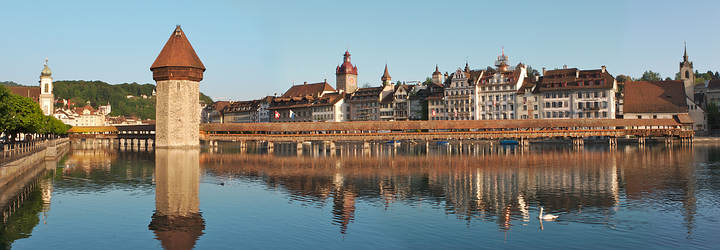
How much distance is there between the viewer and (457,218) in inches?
707

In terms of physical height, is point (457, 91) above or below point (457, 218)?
above

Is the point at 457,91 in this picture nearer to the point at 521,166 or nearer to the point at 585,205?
the point at 521,166

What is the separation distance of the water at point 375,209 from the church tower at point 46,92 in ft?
273

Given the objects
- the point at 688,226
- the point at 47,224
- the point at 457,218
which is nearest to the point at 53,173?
the point at 47,224

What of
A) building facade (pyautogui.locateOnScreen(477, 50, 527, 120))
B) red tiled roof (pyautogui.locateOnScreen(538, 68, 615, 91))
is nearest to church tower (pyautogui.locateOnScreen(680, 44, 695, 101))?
red tiled roof (pyautogui.locateOnScreen(538, 68, 615, 91))

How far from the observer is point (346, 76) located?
11544 centimetres

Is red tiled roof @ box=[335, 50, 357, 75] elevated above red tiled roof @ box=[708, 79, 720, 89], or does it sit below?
above

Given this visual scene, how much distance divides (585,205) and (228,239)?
1199 cm

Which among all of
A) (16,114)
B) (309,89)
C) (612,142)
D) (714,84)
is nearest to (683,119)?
(612,142)

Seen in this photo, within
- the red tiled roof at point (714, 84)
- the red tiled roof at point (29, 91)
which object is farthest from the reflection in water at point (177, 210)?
the red tiled roof at point (714, 84)

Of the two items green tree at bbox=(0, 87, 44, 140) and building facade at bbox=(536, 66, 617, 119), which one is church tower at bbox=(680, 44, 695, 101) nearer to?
building facade at bbox=(536, 66, 617, 119)

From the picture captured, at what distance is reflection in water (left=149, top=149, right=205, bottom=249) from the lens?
15.8 m

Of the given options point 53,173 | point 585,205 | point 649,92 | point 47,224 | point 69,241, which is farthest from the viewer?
point 649,92

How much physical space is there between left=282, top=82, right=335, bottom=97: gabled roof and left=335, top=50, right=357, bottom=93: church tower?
4.97 m
